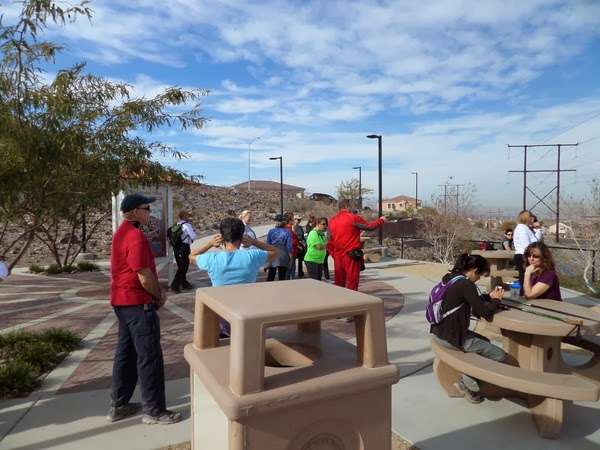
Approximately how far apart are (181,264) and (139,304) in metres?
5.28

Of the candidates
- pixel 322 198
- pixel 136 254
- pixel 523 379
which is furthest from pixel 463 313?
pixel 322 198

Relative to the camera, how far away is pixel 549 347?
3545 mm

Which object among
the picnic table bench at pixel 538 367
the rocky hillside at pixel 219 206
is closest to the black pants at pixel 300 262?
the picnic table bench at pixel 538 367

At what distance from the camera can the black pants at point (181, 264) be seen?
26.9ft

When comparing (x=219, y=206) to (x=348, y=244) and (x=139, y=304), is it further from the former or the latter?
(x=139, y=304)

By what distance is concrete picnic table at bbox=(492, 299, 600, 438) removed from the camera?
3119 millimetres

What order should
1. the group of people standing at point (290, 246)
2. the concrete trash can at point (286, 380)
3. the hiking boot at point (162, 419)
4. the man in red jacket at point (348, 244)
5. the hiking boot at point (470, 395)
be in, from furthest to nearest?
the group of people standing at point (290, 246) < the man in red jacket at point (348, 244) < the hiking boot at point (470, 395) < the hiking boot at point (162, 419) < the concrete trash can at point (286, 380)

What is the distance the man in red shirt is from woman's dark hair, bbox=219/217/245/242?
54cm

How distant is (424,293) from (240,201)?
41713 mm

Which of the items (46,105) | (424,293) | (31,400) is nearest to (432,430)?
(31,400)

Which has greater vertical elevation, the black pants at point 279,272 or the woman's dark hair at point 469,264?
the woman's dark hair at point 469,264

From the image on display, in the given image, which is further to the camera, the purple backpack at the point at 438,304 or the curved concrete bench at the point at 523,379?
the purple backpack at the point at 438,304

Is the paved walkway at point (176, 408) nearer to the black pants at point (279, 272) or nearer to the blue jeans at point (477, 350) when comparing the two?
the blue jeans at point (477, 350)

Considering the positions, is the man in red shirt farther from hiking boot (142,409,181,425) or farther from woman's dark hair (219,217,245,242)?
woman's dark hair (219,217,245,242)
